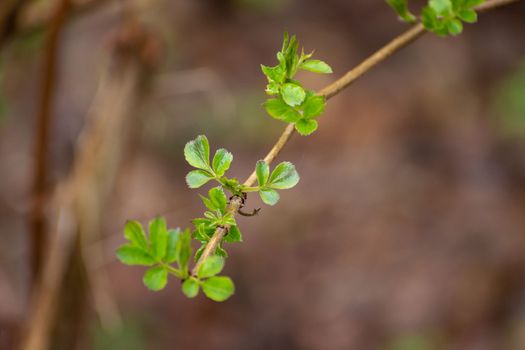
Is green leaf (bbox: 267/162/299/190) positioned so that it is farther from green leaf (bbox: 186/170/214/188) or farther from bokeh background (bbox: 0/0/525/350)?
bokeh background (bbox: 0/0/525/350)

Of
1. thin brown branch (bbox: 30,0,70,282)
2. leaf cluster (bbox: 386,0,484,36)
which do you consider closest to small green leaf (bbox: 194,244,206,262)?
leaf cluster (bbox: 386,0,484,36)

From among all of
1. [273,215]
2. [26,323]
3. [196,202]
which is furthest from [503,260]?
[26,323]

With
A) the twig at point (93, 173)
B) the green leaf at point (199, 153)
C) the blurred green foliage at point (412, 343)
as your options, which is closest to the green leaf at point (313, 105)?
the green leaf at point (199, 153)

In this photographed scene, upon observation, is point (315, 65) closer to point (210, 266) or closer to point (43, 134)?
point (210, 266)

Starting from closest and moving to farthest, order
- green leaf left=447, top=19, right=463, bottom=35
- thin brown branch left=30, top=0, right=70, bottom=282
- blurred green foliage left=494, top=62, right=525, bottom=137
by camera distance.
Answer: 1. green leaf left=447, top=19, right=463, bottom=35
2. thin brown branch left=30, top=0, right=70, bottom=282
3. blurred green foliage left=494, top=62, right=525, bottom=137

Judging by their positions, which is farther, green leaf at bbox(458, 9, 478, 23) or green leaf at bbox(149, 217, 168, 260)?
green leaf at bbox(458, 9, 478, 23)

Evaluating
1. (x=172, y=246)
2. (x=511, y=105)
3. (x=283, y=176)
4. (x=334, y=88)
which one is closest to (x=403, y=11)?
(x=334, y=88)

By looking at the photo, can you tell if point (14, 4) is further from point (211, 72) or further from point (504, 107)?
point (504, 107)
